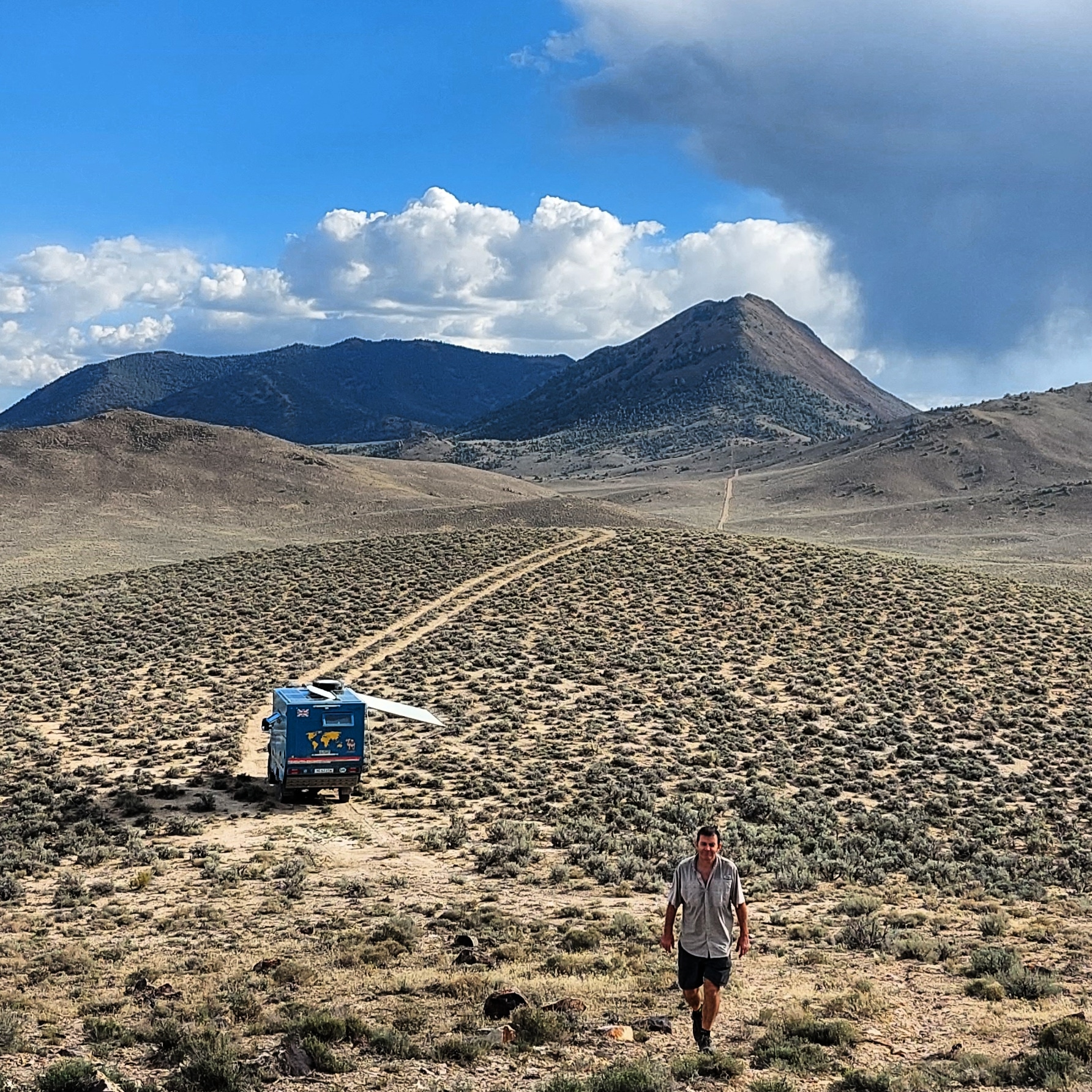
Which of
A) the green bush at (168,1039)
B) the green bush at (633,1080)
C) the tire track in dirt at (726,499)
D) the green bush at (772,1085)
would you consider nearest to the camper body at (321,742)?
the green bush at (168,1039)

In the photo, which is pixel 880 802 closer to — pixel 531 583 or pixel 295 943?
pixel 295 943

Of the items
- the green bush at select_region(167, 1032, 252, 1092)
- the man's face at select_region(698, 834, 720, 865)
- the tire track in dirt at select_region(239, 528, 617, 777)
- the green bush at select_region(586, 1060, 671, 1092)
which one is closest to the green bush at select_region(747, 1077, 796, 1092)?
the green bush at select_region(586, 1060, 671, 1092)

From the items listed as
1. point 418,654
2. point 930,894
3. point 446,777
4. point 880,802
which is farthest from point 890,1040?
point 418,654

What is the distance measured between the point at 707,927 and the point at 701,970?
38cm

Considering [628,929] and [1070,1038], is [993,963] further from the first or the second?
[628,929]

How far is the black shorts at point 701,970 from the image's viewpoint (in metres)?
9.35

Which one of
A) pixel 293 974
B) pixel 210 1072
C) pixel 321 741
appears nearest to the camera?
pixel 210 1072

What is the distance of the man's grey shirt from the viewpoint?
9.33m

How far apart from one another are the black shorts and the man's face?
0.73 m

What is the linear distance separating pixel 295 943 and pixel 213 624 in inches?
1046

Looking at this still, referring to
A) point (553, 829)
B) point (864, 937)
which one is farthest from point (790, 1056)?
point (553, 829)

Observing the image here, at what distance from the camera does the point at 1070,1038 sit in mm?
9078

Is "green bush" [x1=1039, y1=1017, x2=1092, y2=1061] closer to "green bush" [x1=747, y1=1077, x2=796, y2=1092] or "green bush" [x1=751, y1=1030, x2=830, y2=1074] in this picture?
"green bush" [x1=751, y1=1030, x2=830, y2=1074]

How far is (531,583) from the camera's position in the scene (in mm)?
42781
